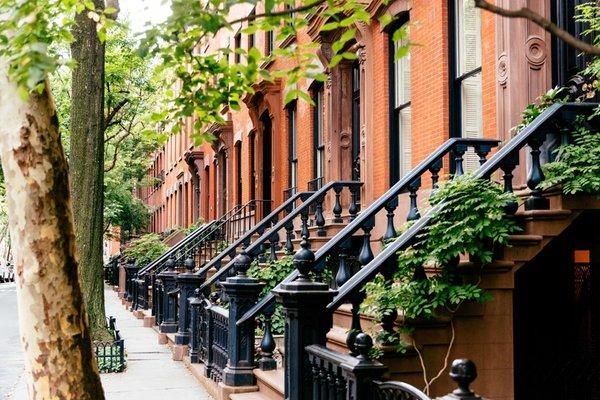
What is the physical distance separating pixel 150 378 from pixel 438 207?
5.77 meters

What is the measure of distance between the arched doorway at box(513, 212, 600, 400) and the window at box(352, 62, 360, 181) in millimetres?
5948

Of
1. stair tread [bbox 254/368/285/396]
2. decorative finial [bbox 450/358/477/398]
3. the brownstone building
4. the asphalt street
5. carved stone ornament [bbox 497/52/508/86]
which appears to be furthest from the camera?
the asphalt street

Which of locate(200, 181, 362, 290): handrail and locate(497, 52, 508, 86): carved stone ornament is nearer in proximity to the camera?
locate(497, 52, 508, 86): carved stone ornament

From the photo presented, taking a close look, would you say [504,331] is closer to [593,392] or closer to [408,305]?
[408,305]

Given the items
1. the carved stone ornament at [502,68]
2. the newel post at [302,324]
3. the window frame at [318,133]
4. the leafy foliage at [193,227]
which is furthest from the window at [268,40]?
the newel post at [302,324]

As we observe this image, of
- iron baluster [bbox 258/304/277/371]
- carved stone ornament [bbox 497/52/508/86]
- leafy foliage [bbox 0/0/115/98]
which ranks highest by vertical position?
carved stone ornament [bbox 497/52/508/86]

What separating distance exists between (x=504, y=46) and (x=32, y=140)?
5.74 metres

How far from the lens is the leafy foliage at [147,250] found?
26906mm

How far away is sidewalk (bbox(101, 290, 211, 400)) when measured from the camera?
999cm

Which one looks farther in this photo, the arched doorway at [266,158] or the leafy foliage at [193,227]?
the leafy foliage at [193,227]

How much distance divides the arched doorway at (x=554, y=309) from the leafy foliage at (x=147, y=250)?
19.4 metres

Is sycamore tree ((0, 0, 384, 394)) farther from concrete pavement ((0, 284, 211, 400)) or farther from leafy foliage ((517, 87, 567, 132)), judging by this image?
leafy foliage ((517, 87, 567, 132))

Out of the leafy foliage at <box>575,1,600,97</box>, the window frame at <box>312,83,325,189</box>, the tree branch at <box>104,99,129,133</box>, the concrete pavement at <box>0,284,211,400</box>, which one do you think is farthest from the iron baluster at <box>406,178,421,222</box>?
the tree branch at <box>104,99,129,133</box>

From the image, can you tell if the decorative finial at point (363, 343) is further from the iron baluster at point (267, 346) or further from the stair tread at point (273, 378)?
the iron baluster at point (267, 346)
